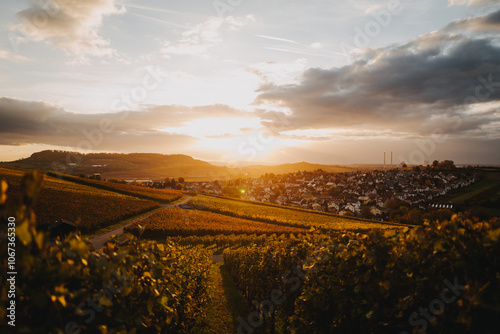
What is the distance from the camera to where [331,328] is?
4.70 meters

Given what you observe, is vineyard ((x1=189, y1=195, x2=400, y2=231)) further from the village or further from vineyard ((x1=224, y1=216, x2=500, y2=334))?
vineyard ((x1=224, y1=216, x2=500, y2=334))

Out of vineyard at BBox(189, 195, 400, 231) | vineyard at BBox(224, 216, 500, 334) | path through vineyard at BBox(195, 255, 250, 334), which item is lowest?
vineyard at BBox(189, 195, 400, 231)

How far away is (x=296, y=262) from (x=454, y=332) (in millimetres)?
4872

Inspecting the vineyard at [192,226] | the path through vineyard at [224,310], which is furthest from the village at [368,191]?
the path through vineyard at [224,310]

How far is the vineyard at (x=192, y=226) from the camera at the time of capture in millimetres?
38438

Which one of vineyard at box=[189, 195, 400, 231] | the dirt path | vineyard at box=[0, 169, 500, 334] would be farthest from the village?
vineyard at box=[0, 169, 500, 334]

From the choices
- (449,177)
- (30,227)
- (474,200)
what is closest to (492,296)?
(30,227)

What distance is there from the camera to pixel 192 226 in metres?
41.2

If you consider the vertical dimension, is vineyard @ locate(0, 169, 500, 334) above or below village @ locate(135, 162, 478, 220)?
above

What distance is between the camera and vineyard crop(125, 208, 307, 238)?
38438mm

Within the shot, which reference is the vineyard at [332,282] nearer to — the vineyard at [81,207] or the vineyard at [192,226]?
the vineyard at [192,226]

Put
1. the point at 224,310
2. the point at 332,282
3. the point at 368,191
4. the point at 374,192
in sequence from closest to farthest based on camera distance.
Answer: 1. the point at 332,282
2. the point at 224,310
3. the point at 374,192
4. the point at 368,191

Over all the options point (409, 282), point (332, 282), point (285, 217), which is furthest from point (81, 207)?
point (409, 282)

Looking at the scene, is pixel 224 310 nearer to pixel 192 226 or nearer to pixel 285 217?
pixel 192 226
